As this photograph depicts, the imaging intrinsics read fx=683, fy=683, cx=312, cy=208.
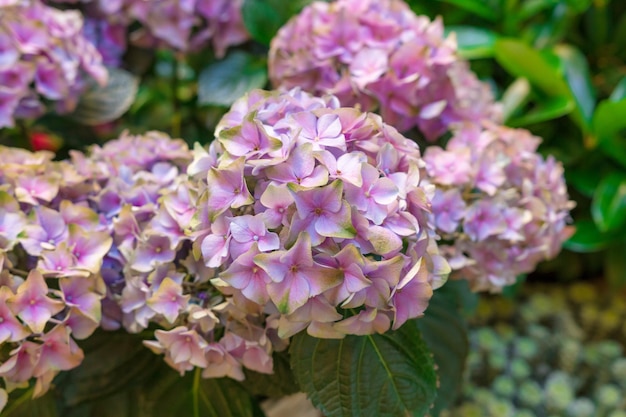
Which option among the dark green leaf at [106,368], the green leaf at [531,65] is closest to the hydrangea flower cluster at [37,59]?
the dark green leaf at [106,368]

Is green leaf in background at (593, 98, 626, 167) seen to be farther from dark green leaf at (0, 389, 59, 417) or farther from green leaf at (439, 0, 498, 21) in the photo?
dark green leaf at (0, 389, 59, 417)

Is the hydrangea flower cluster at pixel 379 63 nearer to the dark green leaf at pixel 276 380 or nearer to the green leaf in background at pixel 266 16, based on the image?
the green leaf in background at pixel 266 16

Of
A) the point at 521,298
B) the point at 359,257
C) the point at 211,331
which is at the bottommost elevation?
the point at 521,298

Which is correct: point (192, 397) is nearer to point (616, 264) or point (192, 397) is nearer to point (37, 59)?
point (37, 59)

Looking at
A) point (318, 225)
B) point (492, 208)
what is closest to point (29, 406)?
point (318, 225)

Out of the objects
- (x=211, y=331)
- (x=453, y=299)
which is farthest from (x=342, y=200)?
(x=453, y=299)

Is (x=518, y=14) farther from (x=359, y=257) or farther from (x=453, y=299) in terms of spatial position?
(x=359, y=257)
